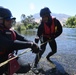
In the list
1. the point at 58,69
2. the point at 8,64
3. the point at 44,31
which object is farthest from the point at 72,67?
the point at 8,64

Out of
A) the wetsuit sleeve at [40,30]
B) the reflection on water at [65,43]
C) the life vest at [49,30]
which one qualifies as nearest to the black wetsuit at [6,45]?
the wetsuit sleeve at [40,30]

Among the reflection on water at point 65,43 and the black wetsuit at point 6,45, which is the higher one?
the black wetsuit at point 6,45

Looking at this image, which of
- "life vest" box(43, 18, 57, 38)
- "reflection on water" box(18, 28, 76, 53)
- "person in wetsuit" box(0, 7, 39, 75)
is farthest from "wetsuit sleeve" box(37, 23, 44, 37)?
"reflection on water" box(18, 28, 76, 53)

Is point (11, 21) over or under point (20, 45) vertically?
over

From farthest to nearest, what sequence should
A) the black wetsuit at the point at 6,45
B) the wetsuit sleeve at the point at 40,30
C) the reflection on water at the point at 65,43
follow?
the reflection on water at the point at 65,43 < the wetsuit sleeve at the point at 40,30 < the black wetsuit at the point at 6,45

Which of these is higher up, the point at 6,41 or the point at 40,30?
the point at 6,41

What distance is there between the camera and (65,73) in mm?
7863

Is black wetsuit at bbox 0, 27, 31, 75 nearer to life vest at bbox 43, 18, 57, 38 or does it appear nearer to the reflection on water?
life vest at bbox 43, 18, 57, 38

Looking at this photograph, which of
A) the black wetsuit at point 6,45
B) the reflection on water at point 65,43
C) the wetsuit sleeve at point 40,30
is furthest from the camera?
the reflection on water at point 65,43

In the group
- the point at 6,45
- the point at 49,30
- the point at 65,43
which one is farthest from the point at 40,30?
the point at 65,43

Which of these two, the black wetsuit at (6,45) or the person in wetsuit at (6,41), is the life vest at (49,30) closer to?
the person in wetsuit at (6,41)

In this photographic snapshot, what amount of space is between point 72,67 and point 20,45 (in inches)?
193

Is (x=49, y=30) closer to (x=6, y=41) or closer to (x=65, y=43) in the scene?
(x=6, y=41)

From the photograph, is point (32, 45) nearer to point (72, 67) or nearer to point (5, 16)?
point (5, 16)
